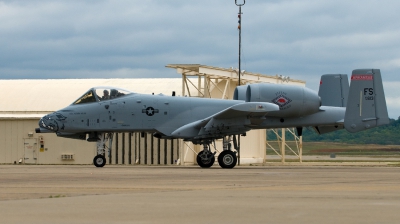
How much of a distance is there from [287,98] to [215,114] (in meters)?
2.94

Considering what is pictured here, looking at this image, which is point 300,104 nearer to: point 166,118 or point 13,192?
point 166,118

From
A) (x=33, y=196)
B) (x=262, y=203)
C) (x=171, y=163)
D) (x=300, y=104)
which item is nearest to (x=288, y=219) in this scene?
(x=262, y=203)

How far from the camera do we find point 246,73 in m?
44.7

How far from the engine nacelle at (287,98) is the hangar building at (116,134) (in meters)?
10.9

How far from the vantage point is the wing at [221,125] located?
28.9 meters

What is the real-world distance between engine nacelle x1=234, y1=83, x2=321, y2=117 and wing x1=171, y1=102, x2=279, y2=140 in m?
0.90

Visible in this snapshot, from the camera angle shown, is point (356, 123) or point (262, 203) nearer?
point (262, 203)

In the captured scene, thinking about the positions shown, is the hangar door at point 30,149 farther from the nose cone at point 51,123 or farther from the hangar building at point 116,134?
the nose cone at point 51,123

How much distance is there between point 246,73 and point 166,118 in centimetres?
1475

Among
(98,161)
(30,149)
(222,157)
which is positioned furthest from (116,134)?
(222,157)

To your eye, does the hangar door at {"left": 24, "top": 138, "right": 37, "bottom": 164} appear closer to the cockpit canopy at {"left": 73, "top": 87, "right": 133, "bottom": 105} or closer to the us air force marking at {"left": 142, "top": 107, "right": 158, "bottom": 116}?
the cockpit canopy at {"left": 73, "top": 87, "right": 133, "bottom": 105}

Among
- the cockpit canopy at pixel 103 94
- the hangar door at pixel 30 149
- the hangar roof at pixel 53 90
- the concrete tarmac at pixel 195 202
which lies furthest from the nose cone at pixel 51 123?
the hangar roof at pixel 53 90

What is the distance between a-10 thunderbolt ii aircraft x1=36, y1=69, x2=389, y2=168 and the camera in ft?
97.5

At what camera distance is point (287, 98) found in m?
29.7
